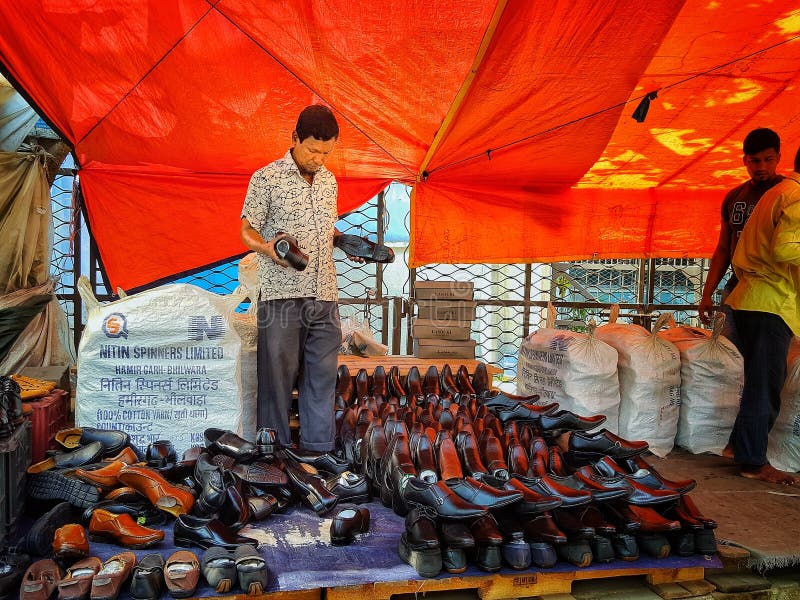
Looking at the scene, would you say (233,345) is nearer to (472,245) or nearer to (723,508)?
(723,508)

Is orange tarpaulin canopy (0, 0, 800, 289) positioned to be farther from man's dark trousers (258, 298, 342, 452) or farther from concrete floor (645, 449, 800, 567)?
concrete floor (645, 449, 800, 567)

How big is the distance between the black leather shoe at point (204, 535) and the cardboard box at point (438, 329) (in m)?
2.76

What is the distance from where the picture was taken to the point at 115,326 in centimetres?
286

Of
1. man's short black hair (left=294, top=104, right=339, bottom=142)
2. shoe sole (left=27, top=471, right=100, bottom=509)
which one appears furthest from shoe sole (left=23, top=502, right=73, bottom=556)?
man's short black hair (left=294, top=104, right=339, bottom=142)

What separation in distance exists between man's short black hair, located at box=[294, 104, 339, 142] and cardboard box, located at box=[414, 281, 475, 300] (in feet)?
6.50

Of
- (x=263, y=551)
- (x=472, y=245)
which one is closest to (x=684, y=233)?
(x=472, y=245)

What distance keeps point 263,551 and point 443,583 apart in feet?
1.93

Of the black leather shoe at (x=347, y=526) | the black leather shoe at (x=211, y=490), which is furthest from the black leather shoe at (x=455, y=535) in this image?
the black leather shoe at (x=211, y=490)

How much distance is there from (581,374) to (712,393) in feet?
2.62

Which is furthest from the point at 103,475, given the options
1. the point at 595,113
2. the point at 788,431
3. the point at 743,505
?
the point at 788,431

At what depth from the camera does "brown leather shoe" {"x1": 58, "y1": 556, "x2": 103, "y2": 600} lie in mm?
1625

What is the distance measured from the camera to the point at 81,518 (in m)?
2.15

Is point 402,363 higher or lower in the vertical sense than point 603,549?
higher

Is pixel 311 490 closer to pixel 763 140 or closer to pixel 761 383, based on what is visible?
pixel 761 383
